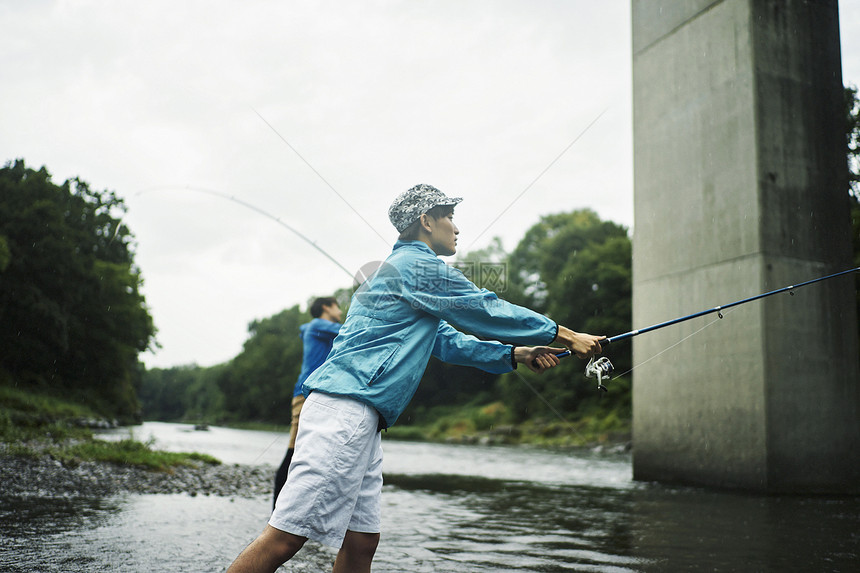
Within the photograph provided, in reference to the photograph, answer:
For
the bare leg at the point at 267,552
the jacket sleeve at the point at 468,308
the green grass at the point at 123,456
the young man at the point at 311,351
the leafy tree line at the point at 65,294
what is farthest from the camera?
the leafy tree line at the point at 65,294

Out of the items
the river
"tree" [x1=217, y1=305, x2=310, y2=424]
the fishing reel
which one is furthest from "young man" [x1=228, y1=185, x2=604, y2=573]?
"tree" [x1=217, y1=305, x2=310, y2=424]

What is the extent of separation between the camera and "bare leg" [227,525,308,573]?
219cm

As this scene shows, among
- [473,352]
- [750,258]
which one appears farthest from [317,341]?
[750,258]

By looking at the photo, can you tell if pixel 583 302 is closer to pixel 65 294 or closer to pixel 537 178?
pixel 65 294

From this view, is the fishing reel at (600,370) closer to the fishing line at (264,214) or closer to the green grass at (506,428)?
the fishing line at (264,214)

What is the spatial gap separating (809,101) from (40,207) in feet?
109

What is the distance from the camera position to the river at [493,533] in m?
4.11

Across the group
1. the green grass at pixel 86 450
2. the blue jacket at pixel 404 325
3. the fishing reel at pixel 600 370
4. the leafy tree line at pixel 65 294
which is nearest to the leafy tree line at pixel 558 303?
the green grass at pixel 86 450

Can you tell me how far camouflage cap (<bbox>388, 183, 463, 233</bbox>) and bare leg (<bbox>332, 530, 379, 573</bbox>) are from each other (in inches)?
46.1

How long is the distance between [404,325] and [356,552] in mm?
828

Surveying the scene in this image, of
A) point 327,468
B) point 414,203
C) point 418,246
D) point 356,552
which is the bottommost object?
point 356,552

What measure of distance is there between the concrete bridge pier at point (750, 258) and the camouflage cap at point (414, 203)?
6646 millimetres

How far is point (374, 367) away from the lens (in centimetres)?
241

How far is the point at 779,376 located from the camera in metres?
8.30
